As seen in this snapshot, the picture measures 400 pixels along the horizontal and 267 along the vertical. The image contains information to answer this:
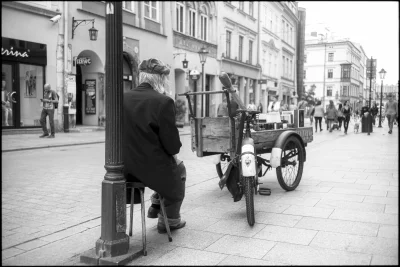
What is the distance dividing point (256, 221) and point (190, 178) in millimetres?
2823

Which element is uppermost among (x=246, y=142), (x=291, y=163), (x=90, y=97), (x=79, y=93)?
(x=79, y=93)

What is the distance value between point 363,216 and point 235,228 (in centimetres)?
140

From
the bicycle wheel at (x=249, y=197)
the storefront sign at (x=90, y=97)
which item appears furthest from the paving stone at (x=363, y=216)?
the storefront sign at (x=90, y=97)

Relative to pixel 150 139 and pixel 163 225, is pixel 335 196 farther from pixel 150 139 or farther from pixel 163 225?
pixel 150 139

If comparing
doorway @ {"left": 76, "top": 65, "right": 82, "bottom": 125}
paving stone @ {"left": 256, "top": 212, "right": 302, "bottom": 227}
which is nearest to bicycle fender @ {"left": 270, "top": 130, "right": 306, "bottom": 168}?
paving stone @ {"left": 256, "top": 212, "right": 302, "bottom": 227}

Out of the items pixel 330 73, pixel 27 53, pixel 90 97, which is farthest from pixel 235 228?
pixel 330 73

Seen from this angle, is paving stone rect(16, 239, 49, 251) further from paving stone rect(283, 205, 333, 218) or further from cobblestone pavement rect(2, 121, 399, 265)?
paving stone rect(283, 205, 333, 218)

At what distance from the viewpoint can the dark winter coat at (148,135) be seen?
135 inches

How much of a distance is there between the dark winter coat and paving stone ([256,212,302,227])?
141cm

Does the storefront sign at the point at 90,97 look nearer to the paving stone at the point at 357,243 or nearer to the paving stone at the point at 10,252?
the paving stone at the point at 10,252

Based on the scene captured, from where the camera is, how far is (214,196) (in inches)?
226

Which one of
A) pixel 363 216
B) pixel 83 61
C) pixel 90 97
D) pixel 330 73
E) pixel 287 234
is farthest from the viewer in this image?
pixel 330 73

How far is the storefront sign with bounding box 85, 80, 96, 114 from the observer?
771 inches

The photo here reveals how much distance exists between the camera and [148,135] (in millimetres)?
3447
